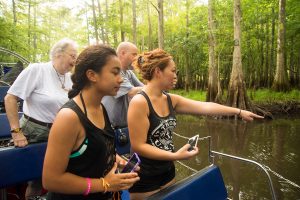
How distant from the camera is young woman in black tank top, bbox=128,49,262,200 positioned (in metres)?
1.77

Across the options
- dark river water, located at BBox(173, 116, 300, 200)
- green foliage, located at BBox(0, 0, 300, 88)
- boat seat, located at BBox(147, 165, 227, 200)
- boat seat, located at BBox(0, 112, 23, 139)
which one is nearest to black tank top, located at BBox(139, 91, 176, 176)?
boat seat, located at BBox(147, 165, 227, 200)

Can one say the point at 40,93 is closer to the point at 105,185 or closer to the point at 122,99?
the point at 122,99

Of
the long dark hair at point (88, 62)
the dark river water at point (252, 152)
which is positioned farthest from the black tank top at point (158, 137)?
the dark river water at point (252, 152)

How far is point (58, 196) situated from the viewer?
137cm

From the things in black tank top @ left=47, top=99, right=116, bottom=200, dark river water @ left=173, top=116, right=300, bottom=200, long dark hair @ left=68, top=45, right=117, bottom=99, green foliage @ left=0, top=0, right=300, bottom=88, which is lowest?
dark river water @ left=173, top=116, right=300, bottom=200

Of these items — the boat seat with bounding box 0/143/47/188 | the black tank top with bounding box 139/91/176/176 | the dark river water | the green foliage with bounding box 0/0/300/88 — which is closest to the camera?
the black tank top with bounding box 139/91/176/176

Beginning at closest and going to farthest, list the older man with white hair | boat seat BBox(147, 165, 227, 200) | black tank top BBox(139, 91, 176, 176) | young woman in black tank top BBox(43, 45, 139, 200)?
young woman in black tank top BBox(43, 45, 139, 200), boat seat BBox(147, 165, 227, 200), black tank top BBox(139, 91, 176, 176), the older man with white hair

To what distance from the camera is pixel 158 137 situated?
1.87 meters

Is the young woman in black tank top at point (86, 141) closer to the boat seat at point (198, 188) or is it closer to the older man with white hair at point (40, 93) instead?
the boat seat at point (198, 188)

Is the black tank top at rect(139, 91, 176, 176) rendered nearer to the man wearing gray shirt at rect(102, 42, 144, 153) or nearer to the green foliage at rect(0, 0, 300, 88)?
the man wearing gray shirt at rect(102, 42, 144, 153)

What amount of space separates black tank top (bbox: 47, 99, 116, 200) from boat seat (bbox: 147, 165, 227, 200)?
46 cm

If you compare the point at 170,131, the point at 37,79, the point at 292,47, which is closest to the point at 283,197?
the point at 170,131

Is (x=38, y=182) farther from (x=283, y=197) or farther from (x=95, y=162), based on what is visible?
(x=283, y=197)

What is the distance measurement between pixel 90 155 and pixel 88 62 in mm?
431
